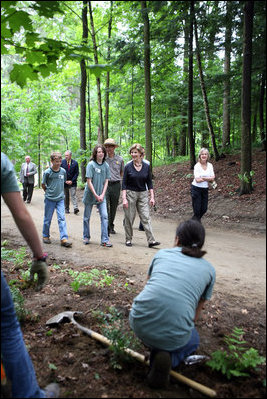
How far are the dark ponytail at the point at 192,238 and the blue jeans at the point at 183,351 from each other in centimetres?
73

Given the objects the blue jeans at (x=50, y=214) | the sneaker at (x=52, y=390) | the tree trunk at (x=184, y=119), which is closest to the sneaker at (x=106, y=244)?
the blue jeans at (x=50, y=214)

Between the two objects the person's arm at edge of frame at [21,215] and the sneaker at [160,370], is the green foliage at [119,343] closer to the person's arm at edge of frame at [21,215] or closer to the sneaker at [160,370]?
the sneaker at [160,370]

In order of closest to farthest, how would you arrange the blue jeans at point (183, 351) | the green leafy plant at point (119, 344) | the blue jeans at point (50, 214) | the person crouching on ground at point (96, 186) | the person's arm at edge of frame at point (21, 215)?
1. the person's arm at edge of frame at point (21, 215)
2. the blue jeans at point (183, 351)
3. the green leafy plant at point (119, 344)
4. the blue jeans at point (50, 214)
5. the person crouching on ground at point (96, 186)

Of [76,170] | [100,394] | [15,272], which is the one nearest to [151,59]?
[100,394]

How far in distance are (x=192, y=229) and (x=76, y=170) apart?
6.82 meters

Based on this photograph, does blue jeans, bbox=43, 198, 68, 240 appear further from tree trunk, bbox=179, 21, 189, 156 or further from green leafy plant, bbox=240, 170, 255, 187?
green leafy plant, bbox=240, 170, 255, 187

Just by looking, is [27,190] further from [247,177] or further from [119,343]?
[247,177]

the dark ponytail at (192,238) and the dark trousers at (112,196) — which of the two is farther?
the dark trousers at (112,196)

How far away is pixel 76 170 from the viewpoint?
8820mm

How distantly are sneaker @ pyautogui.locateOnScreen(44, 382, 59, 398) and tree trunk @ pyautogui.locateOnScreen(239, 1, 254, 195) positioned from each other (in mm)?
2131

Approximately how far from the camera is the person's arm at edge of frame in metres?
2.18

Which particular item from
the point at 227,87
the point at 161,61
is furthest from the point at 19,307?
the point at 227,87

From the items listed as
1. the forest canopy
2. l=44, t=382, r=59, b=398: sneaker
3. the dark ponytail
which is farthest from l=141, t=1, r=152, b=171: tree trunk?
l=44, t=382, r=59, b=398: sneaker

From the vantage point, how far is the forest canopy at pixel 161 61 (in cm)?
237
